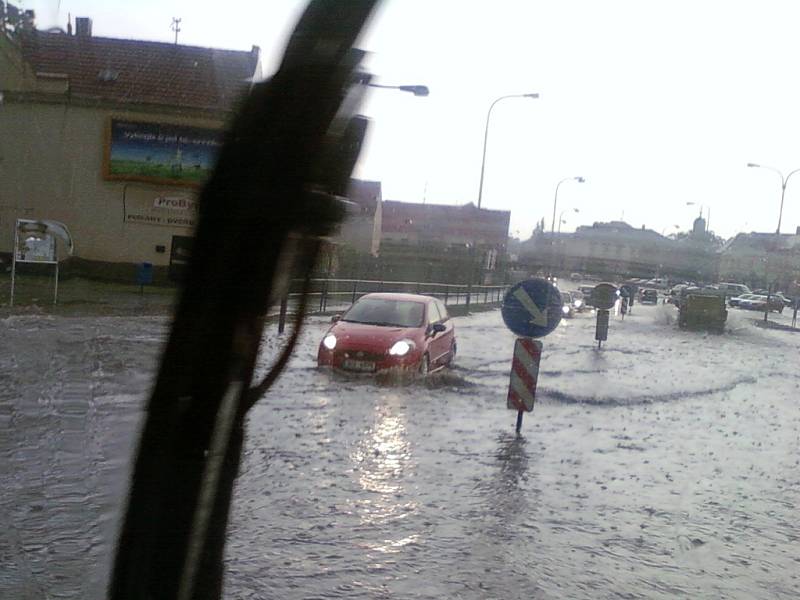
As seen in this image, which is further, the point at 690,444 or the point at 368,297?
the point at 368,297

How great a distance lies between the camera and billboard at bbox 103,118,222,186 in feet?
101

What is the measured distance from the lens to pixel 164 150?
3119 cm

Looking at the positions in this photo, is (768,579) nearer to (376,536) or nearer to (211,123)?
(376,536)

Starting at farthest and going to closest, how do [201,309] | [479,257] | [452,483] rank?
[479,257], [201,309], [452,483]

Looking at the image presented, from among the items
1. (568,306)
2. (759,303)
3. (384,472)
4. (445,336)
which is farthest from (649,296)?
(384,472)

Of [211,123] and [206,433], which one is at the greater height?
[211,123]

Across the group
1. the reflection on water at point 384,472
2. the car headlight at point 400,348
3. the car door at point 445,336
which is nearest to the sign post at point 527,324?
the reflection on water at point 384,472

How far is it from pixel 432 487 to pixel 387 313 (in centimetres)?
751

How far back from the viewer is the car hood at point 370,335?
13.4 m

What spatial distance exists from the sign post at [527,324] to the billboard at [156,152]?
22404mm

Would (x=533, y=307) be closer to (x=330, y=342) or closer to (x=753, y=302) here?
(x=330, y=342)

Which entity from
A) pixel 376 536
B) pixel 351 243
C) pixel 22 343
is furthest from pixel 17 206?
pixel 376 536

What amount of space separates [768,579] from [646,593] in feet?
3.29

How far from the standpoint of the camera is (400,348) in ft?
43.9
